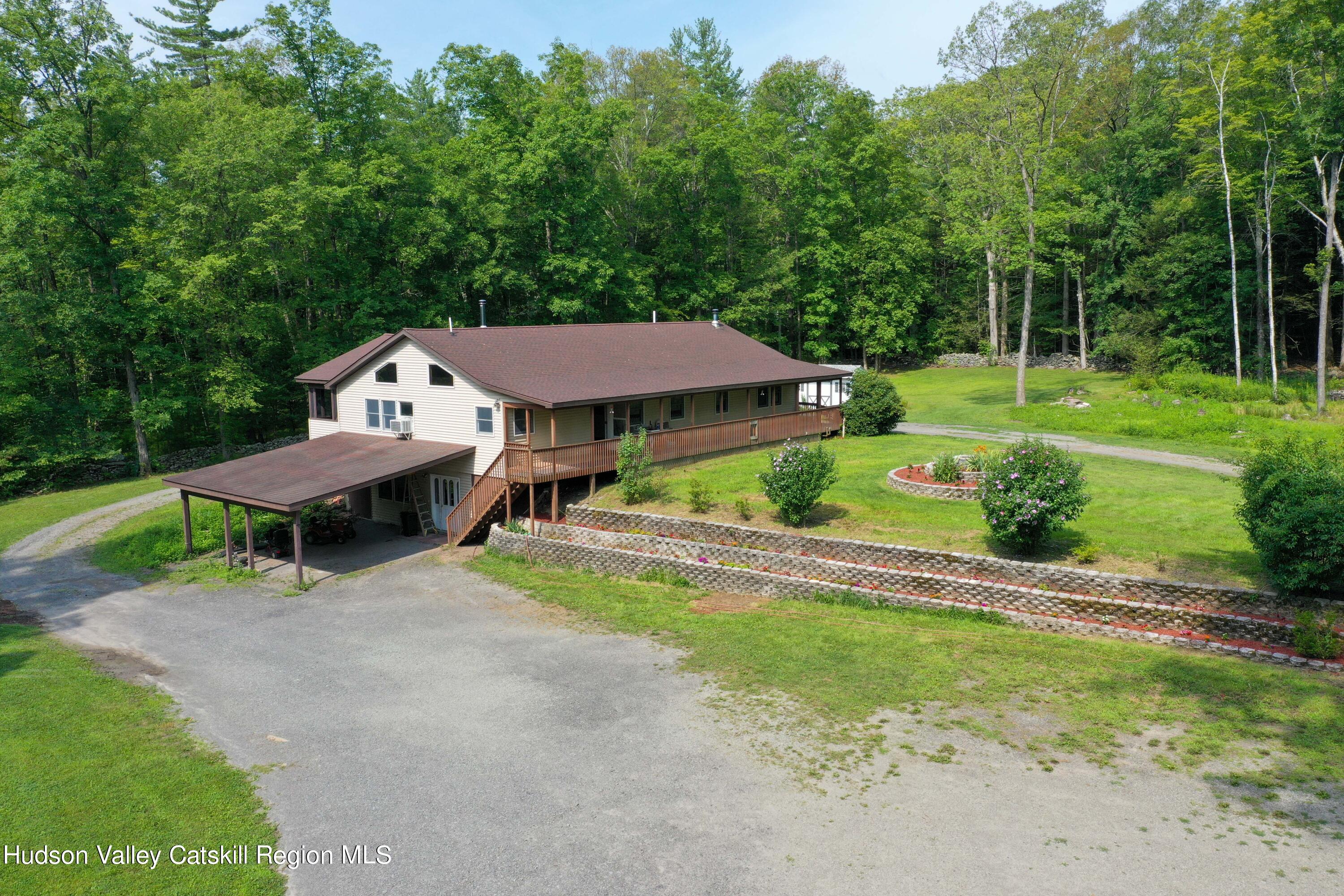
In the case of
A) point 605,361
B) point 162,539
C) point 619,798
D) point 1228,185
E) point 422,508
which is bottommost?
point 619,798

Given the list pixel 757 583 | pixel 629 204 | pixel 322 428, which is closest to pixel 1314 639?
pixel 757 583

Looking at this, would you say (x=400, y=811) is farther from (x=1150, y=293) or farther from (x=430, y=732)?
(x=1150, y=293)

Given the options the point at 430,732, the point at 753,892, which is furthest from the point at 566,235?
the point at 753,892

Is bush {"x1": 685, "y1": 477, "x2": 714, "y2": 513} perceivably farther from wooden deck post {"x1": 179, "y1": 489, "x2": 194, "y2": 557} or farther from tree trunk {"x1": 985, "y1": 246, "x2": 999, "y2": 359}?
tree trunk {"x1": 985, "y1": 246, "x2": 999, "y2": 359}

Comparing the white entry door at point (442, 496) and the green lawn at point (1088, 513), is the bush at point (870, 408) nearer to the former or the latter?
the green lawn at point (1088, 513)

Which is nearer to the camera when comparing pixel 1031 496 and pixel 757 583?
pixel 1031 496

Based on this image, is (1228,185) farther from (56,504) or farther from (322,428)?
(56,504)
